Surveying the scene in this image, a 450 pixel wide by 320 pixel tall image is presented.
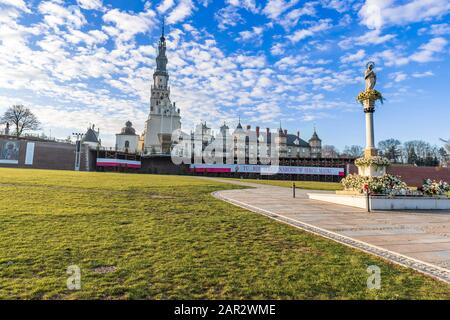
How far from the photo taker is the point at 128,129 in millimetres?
90000

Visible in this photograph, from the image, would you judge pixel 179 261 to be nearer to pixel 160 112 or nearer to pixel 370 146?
pixel 370 146

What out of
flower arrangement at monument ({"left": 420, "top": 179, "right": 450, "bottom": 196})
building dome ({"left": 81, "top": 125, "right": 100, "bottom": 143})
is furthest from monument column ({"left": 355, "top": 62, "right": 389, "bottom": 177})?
building dome ({"left": 81, "top": 125, "right": 100, "bottom": 143})

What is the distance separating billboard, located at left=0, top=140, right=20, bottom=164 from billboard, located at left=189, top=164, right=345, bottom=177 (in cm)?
3175

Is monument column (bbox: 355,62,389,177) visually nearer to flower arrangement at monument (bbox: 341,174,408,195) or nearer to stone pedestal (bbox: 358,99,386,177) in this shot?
stone pedestal (bbox: 358,99,386,177)

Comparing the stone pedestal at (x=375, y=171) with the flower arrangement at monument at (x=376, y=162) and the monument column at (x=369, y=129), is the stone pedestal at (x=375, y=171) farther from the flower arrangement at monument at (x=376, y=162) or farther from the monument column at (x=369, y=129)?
the monument column at (x=369, y=129)

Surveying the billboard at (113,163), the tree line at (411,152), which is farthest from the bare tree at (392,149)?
the billboard at (113,163)

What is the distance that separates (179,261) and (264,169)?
53.4m

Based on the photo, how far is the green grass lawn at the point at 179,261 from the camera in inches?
156

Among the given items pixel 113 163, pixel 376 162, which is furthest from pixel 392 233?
pixel 113 163

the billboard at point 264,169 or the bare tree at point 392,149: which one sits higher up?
the bare tree at point 392,149

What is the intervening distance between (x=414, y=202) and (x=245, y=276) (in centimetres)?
1292

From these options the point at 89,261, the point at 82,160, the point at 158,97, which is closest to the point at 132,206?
the point at 89,261

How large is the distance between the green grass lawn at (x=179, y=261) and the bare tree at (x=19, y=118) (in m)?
75.2

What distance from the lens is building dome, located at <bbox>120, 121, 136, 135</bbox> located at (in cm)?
8952
